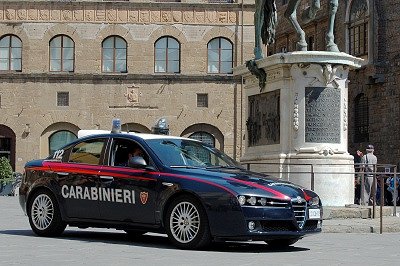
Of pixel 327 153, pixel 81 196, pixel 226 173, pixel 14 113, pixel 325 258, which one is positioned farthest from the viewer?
pixel 14 113

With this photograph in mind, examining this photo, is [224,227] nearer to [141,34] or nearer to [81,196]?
[81,196]

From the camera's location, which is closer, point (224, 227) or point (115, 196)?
point (224, 227)

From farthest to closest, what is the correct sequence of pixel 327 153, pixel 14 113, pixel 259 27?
pixel 14 113
pixel 259 27
pixel 327 153

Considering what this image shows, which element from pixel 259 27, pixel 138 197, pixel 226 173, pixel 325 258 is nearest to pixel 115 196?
pixel 138 197

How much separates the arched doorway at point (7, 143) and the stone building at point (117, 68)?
47 millimetres

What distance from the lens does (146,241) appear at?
13.5 m

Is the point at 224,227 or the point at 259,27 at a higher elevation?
the point at 259,27

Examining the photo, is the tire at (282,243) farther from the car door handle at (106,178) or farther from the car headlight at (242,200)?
the car door handle at (106,178)

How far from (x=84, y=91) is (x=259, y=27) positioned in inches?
943

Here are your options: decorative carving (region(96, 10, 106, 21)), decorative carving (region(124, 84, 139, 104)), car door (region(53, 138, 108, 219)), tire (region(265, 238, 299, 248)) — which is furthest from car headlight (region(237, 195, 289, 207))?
decorative carving (region(96, 10, 106, 21))

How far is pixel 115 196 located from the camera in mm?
13023

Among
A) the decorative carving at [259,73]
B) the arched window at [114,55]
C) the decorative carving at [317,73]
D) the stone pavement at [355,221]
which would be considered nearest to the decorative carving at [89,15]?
the arched window at [114,55]

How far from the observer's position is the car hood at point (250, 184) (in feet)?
38.7

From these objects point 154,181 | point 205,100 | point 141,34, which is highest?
point 141,34
